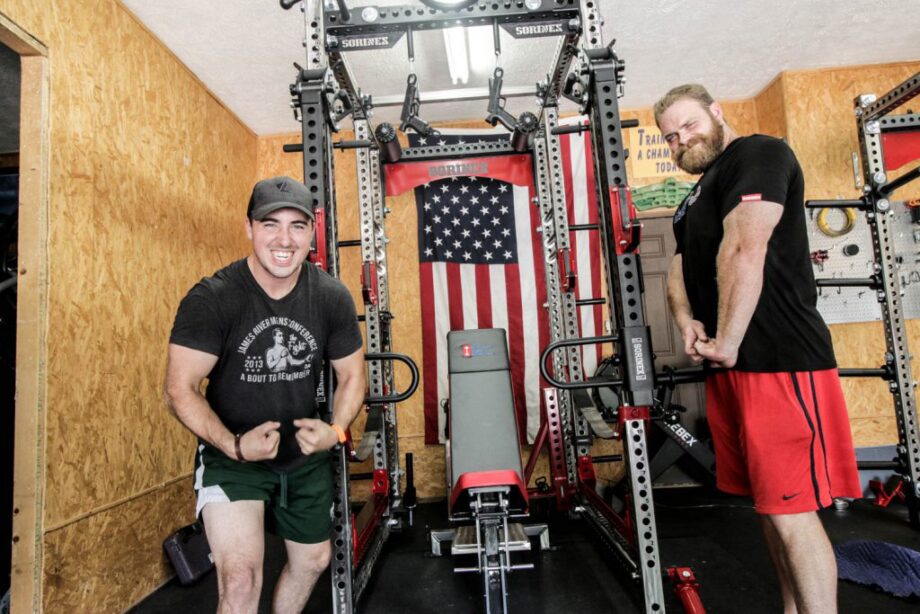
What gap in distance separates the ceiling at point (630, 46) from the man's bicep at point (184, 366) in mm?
2008

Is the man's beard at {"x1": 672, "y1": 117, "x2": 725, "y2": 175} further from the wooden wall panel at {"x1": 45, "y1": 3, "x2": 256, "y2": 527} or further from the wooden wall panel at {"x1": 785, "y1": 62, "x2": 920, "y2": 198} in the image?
the wooden wall panel at {"x1": 785, "y1": 62, "x2": 920, "y2": 198}

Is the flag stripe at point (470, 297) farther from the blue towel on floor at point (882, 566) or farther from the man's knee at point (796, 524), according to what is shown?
the man's knee at point (796, 524)

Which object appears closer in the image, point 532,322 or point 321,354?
point 321,354

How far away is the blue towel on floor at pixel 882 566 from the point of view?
6.77ft

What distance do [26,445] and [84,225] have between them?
0.98 m

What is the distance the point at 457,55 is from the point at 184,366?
2623mm

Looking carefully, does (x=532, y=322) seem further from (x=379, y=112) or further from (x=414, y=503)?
(x=379, y=112)

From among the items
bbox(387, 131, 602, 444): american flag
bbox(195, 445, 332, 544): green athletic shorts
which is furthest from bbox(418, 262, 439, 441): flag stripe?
bbox(195, 445, 332, 544): green athletic shorts

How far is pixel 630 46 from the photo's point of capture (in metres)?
3.41

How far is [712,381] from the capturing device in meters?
1.75

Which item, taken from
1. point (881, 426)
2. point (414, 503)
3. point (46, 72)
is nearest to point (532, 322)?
point (414, 503)

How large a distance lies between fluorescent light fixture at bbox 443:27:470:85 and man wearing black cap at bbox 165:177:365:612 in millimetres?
1829

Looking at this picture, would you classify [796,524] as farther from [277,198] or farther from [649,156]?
[649,156]

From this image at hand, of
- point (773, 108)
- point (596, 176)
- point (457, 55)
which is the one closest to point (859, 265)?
point (773, 108)
